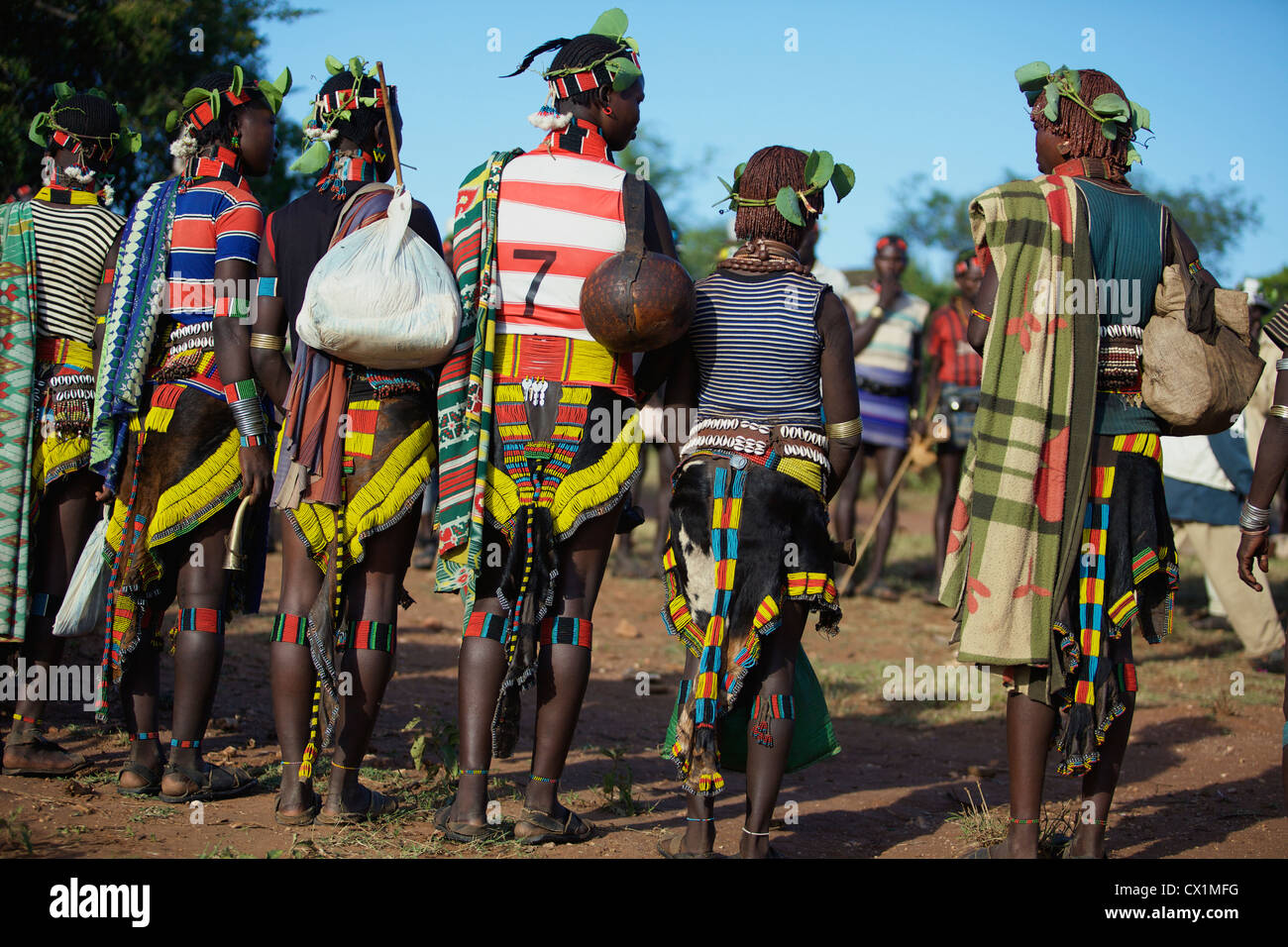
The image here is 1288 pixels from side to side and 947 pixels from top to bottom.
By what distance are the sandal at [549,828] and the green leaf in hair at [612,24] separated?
2.56 metres

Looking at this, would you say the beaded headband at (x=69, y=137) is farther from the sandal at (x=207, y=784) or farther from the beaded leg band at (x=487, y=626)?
the beaded leg band at (x=487, y=626)

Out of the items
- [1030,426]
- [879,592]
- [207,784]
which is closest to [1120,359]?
[1030,426]

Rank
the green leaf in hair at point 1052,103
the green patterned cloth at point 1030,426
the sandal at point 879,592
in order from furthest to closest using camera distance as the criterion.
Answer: the sandal at point 879,592 → the green leaf in hair at point 1052,103 → the green patterned cloth at point 1030,426

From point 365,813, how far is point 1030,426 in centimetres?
247

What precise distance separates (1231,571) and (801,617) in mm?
5174

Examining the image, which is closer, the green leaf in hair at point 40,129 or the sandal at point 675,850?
the sandal at point 675,850

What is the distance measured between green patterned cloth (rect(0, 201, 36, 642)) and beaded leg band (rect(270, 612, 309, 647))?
4.64 feet

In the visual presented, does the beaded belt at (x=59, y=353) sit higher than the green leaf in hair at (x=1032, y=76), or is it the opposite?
the green leaf in hair at (x=1032, y=76)

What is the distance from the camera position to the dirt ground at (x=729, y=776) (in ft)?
13.3

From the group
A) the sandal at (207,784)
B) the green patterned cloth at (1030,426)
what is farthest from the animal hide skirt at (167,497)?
the green patterned cloth at (1030,426)

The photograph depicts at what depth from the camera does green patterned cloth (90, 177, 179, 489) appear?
14.8ft

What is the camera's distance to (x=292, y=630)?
13.4 ft

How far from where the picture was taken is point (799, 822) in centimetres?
476
